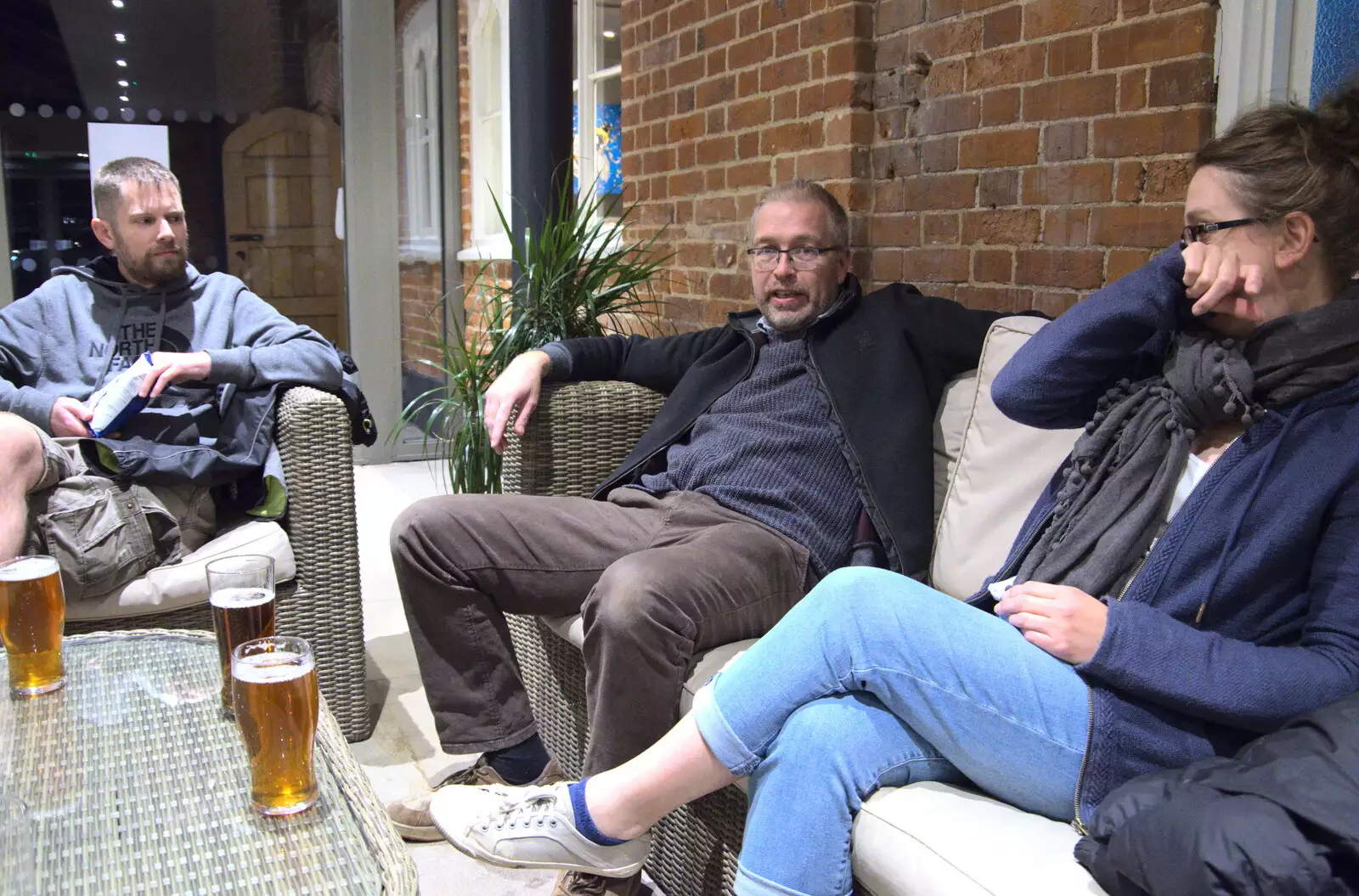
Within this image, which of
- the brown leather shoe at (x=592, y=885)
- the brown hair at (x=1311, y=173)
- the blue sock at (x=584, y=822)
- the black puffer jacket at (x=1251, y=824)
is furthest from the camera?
the brown leather shoe at (x=592, y=885)

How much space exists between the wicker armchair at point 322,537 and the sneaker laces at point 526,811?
990 millimetres

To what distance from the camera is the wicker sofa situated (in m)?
1.26

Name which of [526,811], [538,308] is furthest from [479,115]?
[526,811]

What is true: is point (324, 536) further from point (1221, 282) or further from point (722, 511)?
point (1221, 282)

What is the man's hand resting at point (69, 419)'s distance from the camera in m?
2.45

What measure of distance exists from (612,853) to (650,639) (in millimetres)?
318

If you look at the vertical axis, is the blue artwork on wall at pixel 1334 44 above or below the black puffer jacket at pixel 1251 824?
above

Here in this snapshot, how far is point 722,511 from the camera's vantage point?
2121 millimetres

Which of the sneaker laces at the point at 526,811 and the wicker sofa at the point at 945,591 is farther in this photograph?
the sneaker laces at the point at 526,811

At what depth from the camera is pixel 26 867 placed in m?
0.93

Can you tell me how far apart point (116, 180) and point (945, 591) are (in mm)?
2047

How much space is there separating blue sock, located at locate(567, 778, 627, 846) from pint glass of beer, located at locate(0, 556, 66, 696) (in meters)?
0.72

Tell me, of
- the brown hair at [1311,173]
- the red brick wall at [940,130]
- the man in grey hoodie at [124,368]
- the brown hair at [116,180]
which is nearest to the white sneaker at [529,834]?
the man in grey hoodie at [124,368]

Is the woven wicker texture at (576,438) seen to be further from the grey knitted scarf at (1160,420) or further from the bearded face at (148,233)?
the grey knitted scarf at (1160,420)
